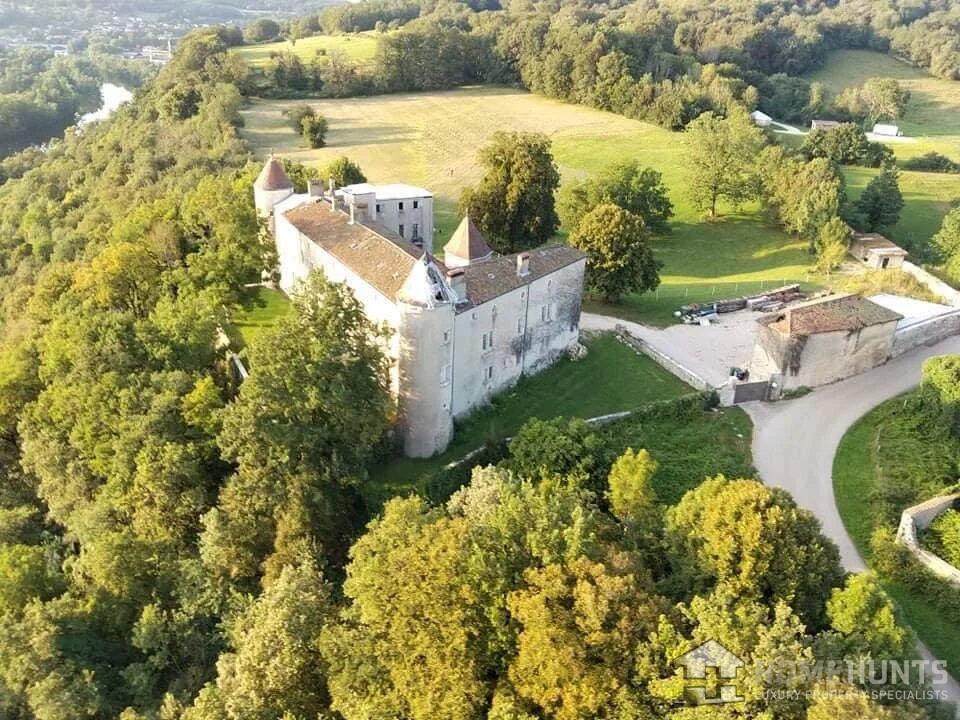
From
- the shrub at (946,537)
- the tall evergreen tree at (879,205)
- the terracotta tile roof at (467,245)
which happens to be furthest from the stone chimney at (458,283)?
the tall evergreen tree at (879,205)

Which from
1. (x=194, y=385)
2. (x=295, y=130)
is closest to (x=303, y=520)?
(x=194, y=385)

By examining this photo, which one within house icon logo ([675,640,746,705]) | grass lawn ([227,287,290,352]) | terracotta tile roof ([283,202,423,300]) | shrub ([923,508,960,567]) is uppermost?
terracotta tile roof ([283,202,423,300])

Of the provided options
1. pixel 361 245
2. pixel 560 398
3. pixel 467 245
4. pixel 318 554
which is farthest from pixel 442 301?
pixel 318 554

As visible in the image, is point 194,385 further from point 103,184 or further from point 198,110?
point 198,110

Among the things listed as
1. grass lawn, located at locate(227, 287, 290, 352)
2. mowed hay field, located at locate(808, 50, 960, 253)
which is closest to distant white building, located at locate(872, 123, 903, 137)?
mowed hay field, located at locate(808, 50, 960, 253)

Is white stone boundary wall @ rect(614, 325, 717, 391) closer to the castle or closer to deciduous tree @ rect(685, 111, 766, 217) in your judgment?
the castle

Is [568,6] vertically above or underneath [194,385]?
above

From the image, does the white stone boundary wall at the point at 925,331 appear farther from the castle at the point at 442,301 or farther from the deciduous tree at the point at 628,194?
the deciduous tree at the point at 628,194
